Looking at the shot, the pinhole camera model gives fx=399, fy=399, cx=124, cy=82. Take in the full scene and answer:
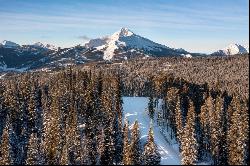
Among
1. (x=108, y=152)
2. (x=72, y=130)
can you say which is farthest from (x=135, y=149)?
(x=72, y=130)

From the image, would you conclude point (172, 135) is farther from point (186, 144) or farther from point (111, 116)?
point (186, 144)

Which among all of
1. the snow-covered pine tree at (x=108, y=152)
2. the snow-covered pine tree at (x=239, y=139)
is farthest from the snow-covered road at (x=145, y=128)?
the snow-covered pine tree at (x=239, y=139)

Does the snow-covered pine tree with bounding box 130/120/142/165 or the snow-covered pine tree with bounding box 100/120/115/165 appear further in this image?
the snow-covered pine tree with bounding box 100/120/115/165

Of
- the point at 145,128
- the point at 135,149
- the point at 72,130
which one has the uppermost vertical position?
the point at 72,130

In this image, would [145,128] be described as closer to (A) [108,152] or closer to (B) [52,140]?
(A) [108,152]

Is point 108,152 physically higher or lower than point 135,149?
lower

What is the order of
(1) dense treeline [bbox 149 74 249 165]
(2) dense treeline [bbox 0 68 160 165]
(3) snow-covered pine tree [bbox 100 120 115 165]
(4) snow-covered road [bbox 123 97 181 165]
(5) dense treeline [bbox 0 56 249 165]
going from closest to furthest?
(2) dense treeline [bbox 0 68 160 165], (5) dense treeline [bbox 0 56 249 165], (1) dense treeline [bbox 149 74 249 165], (3) snow-covered pine tree [bbox 100 120 115 165], (4) snow-covered road [bbox 123 97 181 165]

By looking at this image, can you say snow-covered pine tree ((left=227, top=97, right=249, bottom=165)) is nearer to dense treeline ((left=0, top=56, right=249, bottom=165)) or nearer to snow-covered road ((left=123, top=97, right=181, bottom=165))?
dense treeline ((left=0, top=56, right=249, bottom=165))

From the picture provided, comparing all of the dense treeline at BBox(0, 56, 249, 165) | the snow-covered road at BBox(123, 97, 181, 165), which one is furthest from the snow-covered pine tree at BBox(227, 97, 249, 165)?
the snow-covered road at BBox(123, 97, 181, 165)
